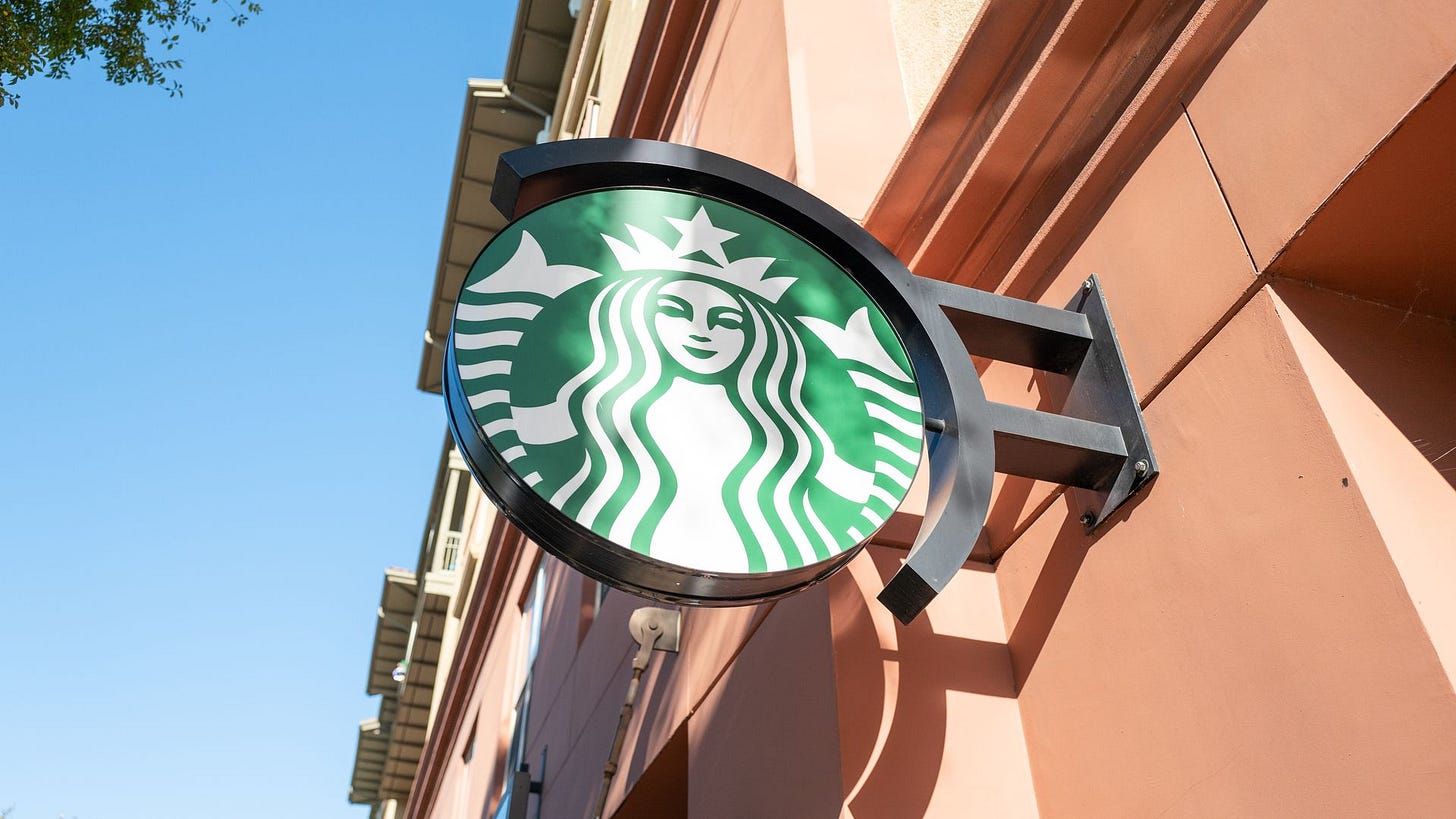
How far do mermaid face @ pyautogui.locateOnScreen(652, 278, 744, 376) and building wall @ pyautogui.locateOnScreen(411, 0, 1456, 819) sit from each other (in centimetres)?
84

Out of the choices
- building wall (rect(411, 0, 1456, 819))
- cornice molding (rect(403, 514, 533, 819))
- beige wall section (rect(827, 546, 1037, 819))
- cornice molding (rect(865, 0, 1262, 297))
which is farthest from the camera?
cornice molding (rect(403, 514, 533, 819))

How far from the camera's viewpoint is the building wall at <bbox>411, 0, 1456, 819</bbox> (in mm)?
2090

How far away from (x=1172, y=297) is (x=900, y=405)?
722 millimetres

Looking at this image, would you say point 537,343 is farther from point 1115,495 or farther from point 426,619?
point 426,619

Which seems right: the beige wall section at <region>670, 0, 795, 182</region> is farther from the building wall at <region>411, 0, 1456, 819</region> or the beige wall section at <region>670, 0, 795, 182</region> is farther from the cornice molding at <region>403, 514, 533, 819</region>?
the cornice molding at <region>403, 514, 533, 819</region>

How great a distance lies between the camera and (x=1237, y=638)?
7.59ft

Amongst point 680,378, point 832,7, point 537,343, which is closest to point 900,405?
point 680,378

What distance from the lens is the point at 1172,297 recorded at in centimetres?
275

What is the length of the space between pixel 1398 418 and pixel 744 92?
167 inches

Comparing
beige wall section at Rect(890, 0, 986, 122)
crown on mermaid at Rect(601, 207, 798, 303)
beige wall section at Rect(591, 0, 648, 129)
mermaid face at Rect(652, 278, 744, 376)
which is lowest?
mermaid face at Rect(652, 278, 744, 376)

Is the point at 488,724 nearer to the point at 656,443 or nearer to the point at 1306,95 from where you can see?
the point at 656,443

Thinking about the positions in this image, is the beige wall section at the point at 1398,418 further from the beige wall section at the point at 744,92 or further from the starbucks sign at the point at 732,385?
the beige wall section at the point at 744,92

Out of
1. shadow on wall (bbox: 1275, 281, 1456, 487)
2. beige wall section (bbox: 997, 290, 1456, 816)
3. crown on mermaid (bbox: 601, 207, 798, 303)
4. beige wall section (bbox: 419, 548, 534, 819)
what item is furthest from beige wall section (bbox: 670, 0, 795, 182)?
beige wall section (bbox: 419, 548, 534, 819)

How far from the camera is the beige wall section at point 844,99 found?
14.7 feet
